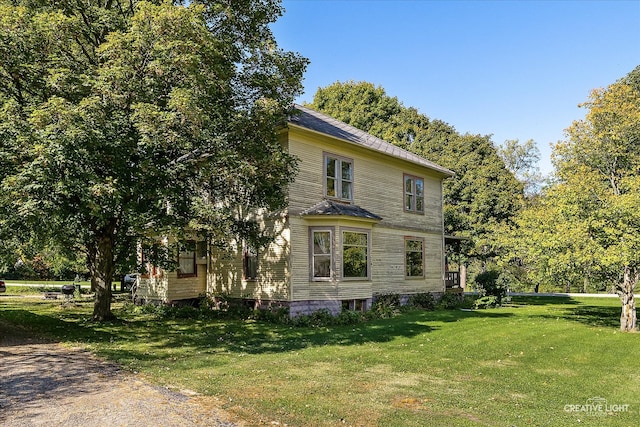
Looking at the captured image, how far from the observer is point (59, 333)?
43.1ft

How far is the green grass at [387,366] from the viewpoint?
653 centimetres

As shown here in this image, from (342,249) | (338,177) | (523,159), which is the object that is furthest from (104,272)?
(523,159)

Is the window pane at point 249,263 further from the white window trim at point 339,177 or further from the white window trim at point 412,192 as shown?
the white window trim at point 412,192

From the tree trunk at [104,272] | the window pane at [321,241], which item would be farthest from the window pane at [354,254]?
the tree trunk at [104,272]

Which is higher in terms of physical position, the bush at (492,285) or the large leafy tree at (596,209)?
the large leafy tree at (596,209)

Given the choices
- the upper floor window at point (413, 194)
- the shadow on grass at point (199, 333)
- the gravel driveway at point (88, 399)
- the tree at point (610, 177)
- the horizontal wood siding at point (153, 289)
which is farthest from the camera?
the upper floor window at point (413, 194)

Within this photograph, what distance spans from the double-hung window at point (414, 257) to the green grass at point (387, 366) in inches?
216

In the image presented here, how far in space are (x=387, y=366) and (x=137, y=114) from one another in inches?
314

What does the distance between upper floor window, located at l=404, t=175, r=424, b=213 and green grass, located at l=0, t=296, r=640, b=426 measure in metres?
7.43

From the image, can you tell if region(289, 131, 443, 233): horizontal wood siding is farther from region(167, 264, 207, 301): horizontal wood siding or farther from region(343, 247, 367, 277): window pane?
region(167, 264, 207, 301): horizontal wood siding

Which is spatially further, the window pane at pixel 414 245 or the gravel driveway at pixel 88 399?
the window pane at pixel 414 245

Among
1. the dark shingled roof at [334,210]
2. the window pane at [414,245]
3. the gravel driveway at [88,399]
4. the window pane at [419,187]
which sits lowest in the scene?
the gravel driveway at [88,399]

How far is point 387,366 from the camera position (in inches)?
377

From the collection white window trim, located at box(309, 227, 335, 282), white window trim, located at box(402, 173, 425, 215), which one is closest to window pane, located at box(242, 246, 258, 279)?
white window trim, located at box(309, 227, 335, 282)
